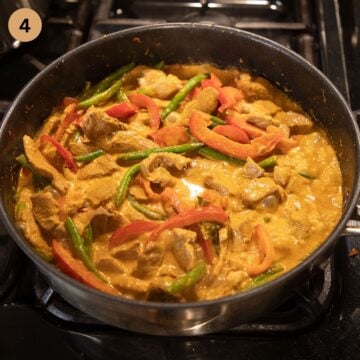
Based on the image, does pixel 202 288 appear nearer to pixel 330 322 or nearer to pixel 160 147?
pixel 330 322

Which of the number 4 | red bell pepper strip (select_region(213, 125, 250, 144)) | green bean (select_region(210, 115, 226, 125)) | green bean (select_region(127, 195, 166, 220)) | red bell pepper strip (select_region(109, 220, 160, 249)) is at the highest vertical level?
the number 4

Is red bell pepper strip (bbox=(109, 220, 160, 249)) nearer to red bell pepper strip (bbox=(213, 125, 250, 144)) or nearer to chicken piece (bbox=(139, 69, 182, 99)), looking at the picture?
red bell pepper strip (bbox=(213, 125, 250, 144))

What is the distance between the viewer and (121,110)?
2049 mm

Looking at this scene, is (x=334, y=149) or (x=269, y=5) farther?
(x=269, y=5)

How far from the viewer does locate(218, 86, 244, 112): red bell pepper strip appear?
207 cm

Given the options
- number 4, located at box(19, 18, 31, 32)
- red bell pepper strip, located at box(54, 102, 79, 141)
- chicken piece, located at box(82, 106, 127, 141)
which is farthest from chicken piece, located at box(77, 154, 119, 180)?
number 4, located at box(19, 18, 31, 32)

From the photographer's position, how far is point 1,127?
5.65ft

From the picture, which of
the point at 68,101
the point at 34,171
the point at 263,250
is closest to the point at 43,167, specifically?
the point at 34,171

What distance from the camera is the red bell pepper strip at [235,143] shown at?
6.20ft

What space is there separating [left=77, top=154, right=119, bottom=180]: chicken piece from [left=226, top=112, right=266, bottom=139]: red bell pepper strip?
19.1 inches

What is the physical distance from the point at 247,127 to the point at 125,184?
53cm

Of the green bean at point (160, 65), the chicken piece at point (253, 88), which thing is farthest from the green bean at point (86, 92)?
the chicken piece at point (253, 88)

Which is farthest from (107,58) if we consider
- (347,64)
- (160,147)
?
(347,64)

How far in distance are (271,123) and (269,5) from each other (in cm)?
89
